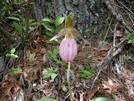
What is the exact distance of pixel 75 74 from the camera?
1604 millimetres

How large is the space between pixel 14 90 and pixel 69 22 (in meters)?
0.78

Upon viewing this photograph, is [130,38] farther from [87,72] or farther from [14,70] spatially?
[14,70]

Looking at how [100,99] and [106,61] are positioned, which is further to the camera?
Result: [106,61]

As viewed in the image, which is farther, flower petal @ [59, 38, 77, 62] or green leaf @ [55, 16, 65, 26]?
green leaf @ [55, 16, 65, 26]

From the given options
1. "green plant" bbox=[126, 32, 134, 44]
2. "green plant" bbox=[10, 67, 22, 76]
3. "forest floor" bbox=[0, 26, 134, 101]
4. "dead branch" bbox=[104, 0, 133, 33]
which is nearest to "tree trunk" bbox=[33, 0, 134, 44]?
"dead branch" bbox=[104, 0, 133, 33]

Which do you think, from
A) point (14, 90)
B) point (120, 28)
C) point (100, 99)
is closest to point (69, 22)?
point (100, 99)

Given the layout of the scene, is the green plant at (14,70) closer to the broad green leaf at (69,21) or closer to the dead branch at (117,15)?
the broad green leaf at (69,21)

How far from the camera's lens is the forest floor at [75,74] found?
148 centimetres

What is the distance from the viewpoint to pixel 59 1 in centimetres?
180

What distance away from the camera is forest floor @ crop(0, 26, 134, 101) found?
1476mm

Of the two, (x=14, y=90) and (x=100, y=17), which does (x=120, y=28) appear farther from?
(x=14, y=90)

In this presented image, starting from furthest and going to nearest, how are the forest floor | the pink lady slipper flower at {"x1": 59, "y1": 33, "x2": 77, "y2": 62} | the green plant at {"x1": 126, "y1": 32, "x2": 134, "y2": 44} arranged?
the green plant at {"x1": 126, "y1": 32, "x2": 134, "y2": 44}, the forest floor, the pink lady slipper flower at {"x1": 59, "y1": 33, "x2": 77, "y2": 62}

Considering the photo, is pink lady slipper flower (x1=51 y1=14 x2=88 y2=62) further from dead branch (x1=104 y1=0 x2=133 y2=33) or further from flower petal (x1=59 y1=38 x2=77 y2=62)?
dead branch (x1=104 y1=0 x2=133 y2=33)

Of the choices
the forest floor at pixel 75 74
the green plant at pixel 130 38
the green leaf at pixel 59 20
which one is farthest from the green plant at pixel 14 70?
the green plant at pixel 130 38
